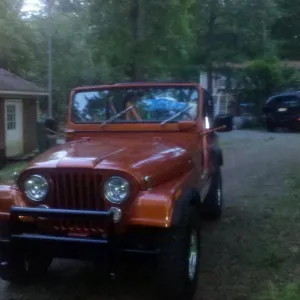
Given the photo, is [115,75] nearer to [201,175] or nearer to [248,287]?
[201,175]

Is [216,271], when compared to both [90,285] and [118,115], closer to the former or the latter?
[90,285]

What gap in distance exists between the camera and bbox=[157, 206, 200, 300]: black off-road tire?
14.9ft

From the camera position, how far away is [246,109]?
26.4 metres

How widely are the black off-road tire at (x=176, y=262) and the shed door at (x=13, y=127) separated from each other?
1432 centimetres

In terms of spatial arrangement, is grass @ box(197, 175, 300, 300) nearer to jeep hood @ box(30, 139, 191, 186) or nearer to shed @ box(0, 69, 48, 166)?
jeep hood @ box(30, 139, 191, 186)

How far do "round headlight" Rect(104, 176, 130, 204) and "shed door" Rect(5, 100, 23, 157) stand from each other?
561 inches

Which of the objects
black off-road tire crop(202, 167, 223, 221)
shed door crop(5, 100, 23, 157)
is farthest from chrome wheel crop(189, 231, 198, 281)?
shed door crop(5, 100, 23, 157)

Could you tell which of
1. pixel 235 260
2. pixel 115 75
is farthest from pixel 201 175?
pixel 115 75

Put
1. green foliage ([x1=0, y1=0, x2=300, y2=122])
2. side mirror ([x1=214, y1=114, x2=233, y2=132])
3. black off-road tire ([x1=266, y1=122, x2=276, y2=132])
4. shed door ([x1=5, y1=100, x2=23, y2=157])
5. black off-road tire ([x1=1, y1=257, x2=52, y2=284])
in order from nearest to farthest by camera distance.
→ 1. black off-road tire ([x1=1, y1=257, x2=52, y2=284])
2. side mirror ([x1=214, y1=114, x2=233, y2=132])
3. shed door ([x1=5, y1=100, x2=23, y2=157])
4. black off-road tire ([x1=266, y1=122, x2=276, y2=132])
5. green foliage ([x1=0, y1=0, x2=300, y2=122])

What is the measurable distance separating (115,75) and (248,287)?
14.1 meters

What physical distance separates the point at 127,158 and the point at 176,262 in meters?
0.99

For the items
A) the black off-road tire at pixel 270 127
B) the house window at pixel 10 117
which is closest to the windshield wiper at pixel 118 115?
the house window at pixel 10 117

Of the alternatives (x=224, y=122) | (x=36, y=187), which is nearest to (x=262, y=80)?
(x=224, y=122)

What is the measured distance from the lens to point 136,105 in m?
6.32
